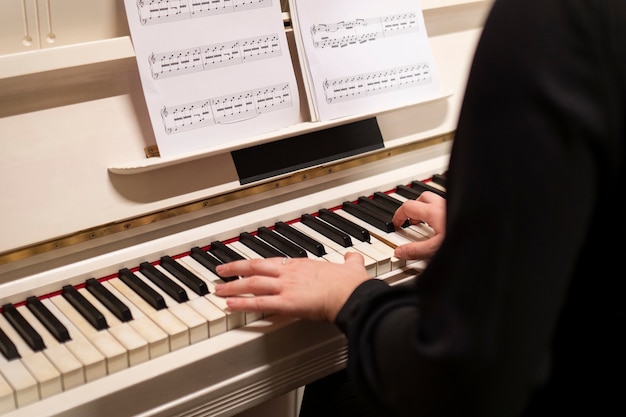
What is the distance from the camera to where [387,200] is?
1811 mm

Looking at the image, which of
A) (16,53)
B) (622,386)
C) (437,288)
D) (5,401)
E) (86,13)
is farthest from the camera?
(86,13)

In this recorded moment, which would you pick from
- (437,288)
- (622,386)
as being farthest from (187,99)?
(622,386)

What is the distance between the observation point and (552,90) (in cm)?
73

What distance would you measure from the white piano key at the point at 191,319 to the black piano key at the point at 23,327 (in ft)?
0.74

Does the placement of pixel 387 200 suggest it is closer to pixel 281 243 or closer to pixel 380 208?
pixel 380 208

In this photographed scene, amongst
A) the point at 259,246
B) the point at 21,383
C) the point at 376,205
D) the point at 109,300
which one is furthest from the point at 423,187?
the point at 21,383

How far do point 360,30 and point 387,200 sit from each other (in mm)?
404

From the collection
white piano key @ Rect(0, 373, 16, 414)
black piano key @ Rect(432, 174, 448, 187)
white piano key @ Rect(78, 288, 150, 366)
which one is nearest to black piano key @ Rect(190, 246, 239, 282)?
white piano key @ Rect(78, 288, 150, 366)

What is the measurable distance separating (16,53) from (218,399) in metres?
0.72

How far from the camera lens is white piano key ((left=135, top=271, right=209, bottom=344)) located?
1.29 metres

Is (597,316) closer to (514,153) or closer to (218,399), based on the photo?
(514,153)

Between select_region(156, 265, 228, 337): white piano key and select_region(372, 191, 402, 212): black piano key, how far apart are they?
57cm

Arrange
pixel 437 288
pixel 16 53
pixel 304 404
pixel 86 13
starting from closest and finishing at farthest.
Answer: pixel 437 288 → pixel 16 53 → pixel 86 13 → pixel 304 404

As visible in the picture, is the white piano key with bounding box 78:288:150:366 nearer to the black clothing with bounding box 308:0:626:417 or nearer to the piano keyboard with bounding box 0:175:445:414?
the piano keyboard with bounding box 0:175:445:414
